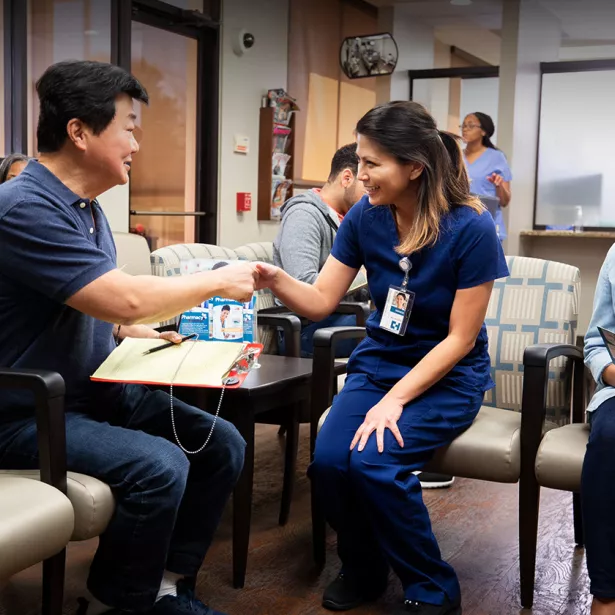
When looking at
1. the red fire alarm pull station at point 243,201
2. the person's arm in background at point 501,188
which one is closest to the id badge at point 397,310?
the red fire alarm pull station at point 243,201

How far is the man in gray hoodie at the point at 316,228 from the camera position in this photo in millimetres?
2957

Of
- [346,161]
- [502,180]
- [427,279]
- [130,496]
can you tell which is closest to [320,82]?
[502,180]

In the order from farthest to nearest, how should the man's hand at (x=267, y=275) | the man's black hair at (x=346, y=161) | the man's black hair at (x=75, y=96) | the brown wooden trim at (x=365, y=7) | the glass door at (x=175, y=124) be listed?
the brown wooden trim at (x=365, y=7)
the glass door at (x=175, y=124)
the man's black hair at (x=346, y=161)
the man's hand at (x=267, y=275)
the man's black hair at (x=75, y=96)

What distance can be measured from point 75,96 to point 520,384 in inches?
60.6

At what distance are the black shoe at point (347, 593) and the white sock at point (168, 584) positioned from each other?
414 mm

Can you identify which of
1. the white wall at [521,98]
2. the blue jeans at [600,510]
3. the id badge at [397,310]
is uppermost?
the white wall at [521,98]

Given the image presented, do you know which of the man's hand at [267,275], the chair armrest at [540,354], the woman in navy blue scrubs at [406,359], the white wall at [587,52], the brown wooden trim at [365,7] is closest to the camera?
the woman in navy blue scrubs at [406,359]

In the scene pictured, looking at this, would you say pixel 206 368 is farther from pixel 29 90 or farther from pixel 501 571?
pixel 29 90

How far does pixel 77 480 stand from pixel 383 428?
73cm

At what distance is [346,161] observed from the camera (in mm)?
3080

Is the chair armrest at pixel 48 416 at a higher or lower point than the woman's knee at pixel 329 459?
higher

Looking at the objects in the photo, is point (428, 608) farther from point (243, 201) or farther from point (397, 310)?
point (243, 201)

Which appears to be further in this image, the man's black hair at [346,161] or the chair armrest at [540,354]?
the man's black hair at [346,161]

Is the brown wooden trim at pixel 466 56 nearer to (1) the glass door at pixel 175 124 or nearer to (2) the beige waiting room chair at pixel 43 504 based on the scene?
(1) the glass door at pixel 175 124
